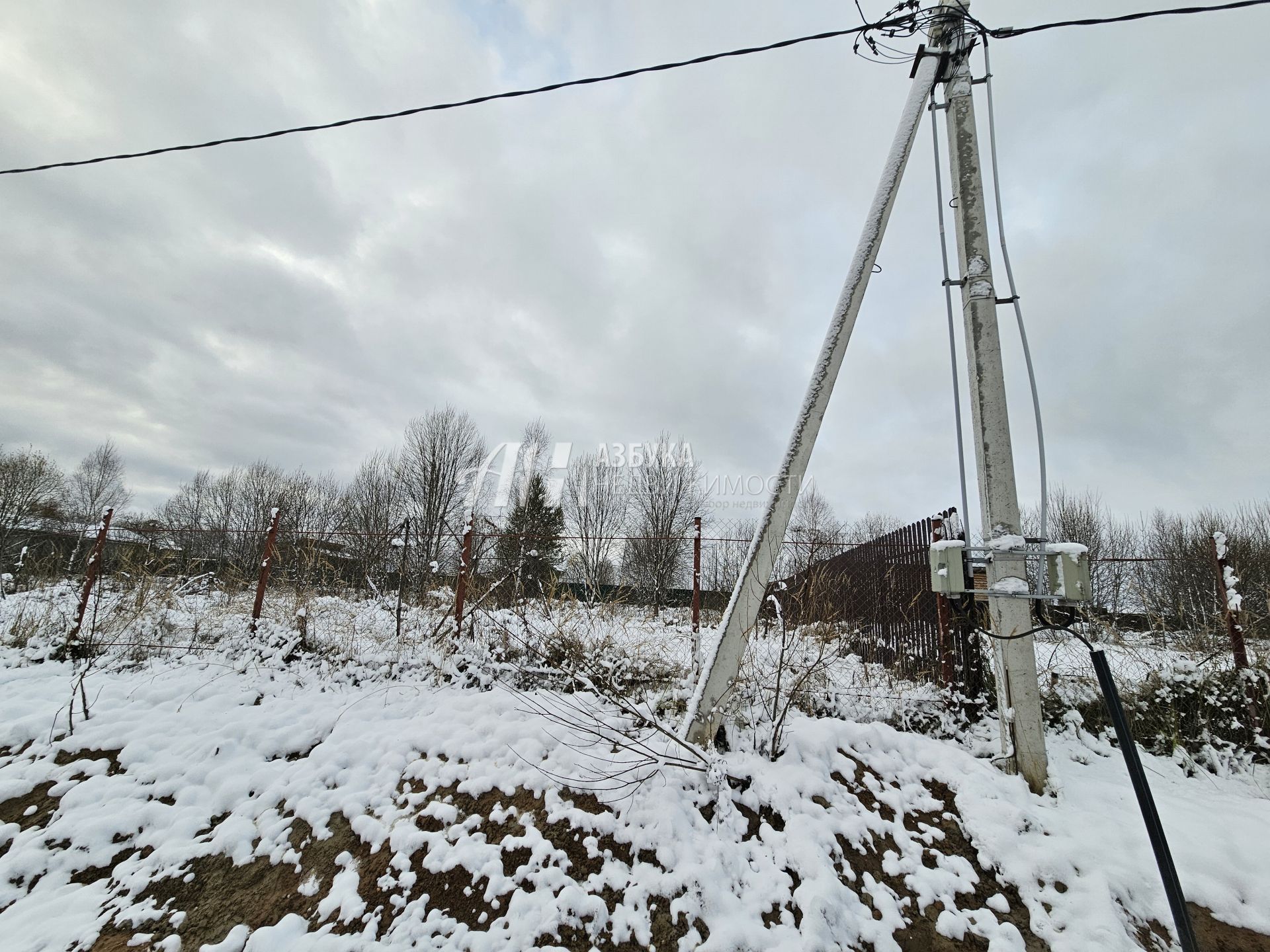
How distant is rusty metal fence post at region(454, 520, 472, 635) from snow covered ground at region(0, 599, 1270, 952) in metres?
1.43

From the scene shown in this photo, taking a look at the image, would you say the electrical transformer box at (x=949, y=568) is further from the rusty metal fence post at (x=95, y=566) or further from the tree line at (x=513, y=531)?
the rusty metal fence post at (x=95, y=566)

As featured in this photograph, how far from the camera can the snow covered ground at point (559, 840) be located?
235 cm

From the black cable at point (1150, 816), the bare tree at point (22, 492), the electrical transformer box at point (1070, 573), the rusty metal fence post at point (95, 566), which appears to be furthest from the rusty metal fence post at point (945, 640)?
the bare tree at point (22, 492)

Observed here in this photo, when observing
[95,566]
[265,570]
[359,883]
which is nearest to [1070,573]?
[359,883]

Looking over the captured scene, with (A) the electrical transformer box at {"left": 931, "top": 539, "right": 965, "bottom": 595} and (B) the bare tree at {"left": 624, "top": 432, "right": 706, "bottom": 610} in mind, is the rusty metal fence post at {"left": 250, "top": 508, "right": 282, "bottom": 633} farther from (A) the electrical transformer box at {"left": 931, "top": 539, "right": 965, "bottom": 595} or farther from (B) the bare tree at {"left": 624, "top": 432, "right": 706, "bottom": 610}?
(B) the bare tree at {"left": 624, "top": 432, "right": 706, "bottom": 610}

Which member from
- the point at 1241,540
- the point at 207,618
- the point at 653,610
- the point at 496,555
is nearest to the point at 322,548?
the point at 207,618

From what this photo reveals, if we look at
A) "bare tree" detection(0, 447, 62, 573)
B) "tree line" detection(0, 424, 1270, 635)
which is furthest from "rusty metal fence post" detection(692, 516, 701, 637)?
"bare tree" detection(0, 447, 62, 573)

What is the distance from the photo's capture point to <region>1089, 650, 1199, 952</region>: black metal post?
5.88ft

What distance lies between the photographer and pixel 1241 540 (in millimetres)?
14578

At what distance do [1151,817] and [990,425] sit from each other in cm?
226

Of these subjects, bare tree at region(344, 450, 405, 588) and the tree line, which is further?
bare tree at region(344, 450, 405, 588)

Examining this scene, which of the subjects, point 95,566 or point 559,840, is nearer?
point 559,840

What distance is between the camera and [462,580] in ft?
19.1

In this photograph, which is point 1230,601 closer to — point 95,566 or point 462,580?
point 462,580
